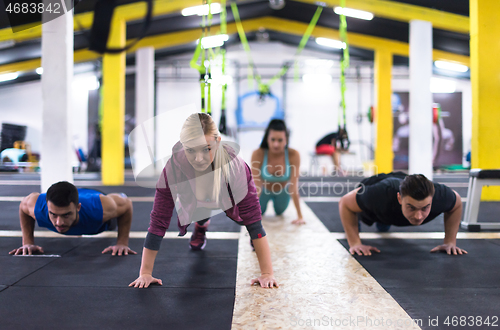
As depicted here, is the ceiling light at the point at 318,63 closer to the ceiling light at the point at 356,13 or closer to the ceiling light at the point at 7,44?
the ceiling light at the point at 356,13

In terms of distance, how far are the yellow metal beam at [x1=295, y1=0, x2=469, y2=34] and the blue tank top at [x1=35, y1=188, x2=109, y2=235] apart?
234 inches

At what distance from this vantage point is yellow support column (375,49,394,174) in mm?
8000

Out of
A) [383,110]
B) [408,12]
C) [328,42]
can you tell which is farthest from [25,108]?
[328,42]

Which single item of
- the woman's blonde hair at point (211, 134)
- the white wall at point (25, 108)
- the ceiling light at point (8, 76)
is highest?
the ceiling light at point (8, 76)

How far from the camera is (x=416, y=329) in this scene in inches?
46.7

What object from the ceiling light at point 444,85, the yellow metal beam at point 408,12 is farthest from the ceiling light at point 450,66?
the yellow metal beam at point 408,12

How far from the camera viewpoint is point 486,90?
174 inches

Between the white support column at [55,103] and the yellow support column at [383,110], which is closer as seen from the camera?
the white support column at [55,103]

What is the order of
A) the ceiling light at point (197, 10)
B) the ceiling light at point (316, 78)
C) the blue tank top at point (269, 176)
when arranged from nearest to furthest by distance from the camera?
the blue tank top at point (269, 176)
the ceiling light at point (197, 10)
the ceiling light at point (316, 78)

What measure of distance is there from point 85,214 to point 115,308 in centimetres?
88

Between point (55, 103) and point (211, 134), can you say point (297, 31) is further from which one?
point (211, 134)

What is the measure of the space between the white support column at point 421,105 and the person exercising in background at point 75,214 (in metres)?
5.37

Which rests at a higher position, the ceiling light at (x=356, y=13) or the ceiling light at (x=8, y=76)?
the ceiling light at (x=356, y=13)

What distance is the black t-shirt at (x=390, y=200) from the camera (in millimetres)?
1974
